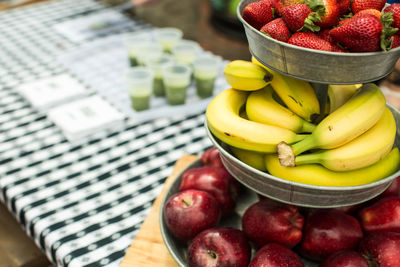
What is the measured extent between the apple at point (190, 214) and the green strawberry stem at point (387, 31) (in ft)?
1.47

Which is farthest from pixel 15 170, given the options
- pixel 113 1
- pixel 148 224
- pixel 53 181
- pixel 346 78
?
A: pixel 113 1

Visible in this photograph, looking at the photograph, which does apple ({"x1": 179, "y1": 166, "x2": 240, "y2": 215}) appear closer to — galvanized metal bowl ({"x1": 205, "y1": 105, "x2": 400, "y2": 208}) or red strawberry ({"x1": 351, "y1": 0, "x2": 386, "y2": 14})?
galvanized metal bowl ({"x1": 205, "y1": 105, "x2": 400, "y2": 208})

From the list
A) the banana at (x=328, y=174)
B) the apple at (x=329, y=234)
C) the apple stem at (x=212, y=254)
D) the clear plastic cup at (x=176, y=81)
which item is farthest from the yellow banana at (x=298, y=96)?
the clear plastic cup at (x=176, y=81)

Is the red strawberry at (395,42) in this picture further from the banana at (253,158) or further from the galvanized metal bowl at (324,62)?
the banana at (253,158)

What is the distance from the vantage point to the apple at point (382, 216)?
2.44ft

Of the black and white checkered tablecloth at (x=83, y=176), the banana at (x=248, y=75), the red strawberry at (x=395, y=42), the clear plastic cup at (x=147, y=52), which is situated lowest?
the black and white checkered tablecloth at (x=83, y=176)

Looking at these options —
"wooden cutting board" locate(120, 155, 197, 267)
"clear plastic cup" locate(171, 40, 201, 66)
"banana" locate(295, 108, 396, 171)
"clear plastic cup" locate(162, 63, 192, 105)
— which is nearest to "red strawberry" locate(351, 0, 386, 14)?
"banana" locate(295, 108, 396, 171)

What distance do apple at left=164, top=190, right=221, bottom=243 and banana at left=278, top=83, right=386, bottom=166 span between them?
234 millimetres

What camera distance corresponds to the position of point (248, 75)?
69cm

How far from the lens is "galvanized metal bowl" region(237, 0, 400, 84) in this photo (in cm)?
56

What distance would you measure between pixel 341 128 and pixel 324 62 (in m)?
0.13

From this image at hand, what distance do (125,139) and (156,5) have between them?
322 cm

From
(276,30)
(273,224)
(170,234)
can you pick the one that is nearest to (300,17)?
(276,30)

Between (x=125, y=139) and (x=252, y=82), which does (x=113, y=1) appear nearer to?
(x=125, y=139)
